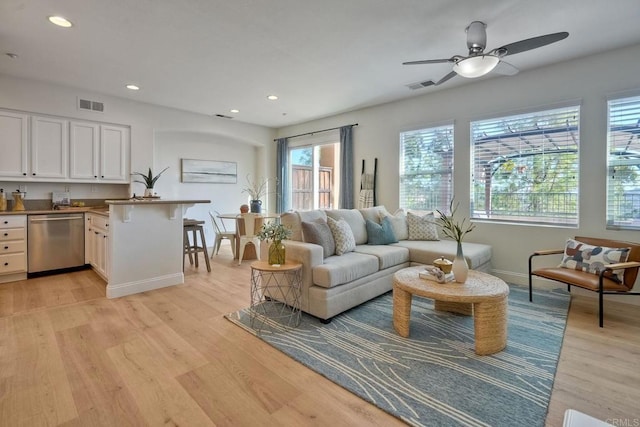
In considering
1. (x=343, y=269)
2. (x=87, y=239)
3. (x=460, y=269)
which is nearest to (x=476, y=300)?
(x=460, y=269)

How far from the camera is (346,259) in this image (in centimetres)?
323

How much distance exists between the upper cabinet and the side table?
11.8ft

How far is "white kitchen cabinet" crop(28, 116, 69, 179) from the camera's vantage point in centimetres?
446

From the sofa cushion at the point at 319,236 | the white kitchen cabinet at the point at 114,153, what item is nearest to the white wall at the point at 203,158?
the white kitchen cabinet at the point at 114,153

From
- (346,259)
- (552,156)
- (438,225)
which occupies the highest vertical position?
(552,156)

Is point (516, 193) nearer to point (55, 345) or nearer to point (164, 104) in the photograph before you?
point (55, 345)

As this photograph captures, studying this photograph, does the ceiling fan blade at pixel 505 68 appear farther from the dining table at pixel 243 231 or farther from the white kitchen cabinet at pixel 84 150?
the white kitchen cabinet at pixel 84 150

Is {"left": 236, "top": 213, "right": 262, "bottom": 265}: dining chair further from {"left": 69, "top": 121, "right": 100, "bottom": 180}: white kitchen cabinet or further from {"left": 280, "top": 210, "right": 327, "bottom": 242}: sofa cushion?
{"left": 69, "top": 121, "right": 100, "bottom": 180}: white kitchen cabinet

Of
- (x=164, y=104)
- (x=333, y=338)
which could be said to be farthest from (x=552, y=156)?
(x=164, y=104)

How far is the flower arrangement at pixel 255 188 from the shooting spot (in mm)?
7583

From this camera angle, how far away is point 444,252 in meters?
3.78

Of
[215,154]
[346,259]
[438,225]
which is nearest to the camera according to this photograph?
[346,259]

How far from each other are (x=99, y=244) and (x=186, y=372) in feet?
9.67

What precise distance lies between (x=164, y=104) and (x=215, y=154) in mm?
1615
